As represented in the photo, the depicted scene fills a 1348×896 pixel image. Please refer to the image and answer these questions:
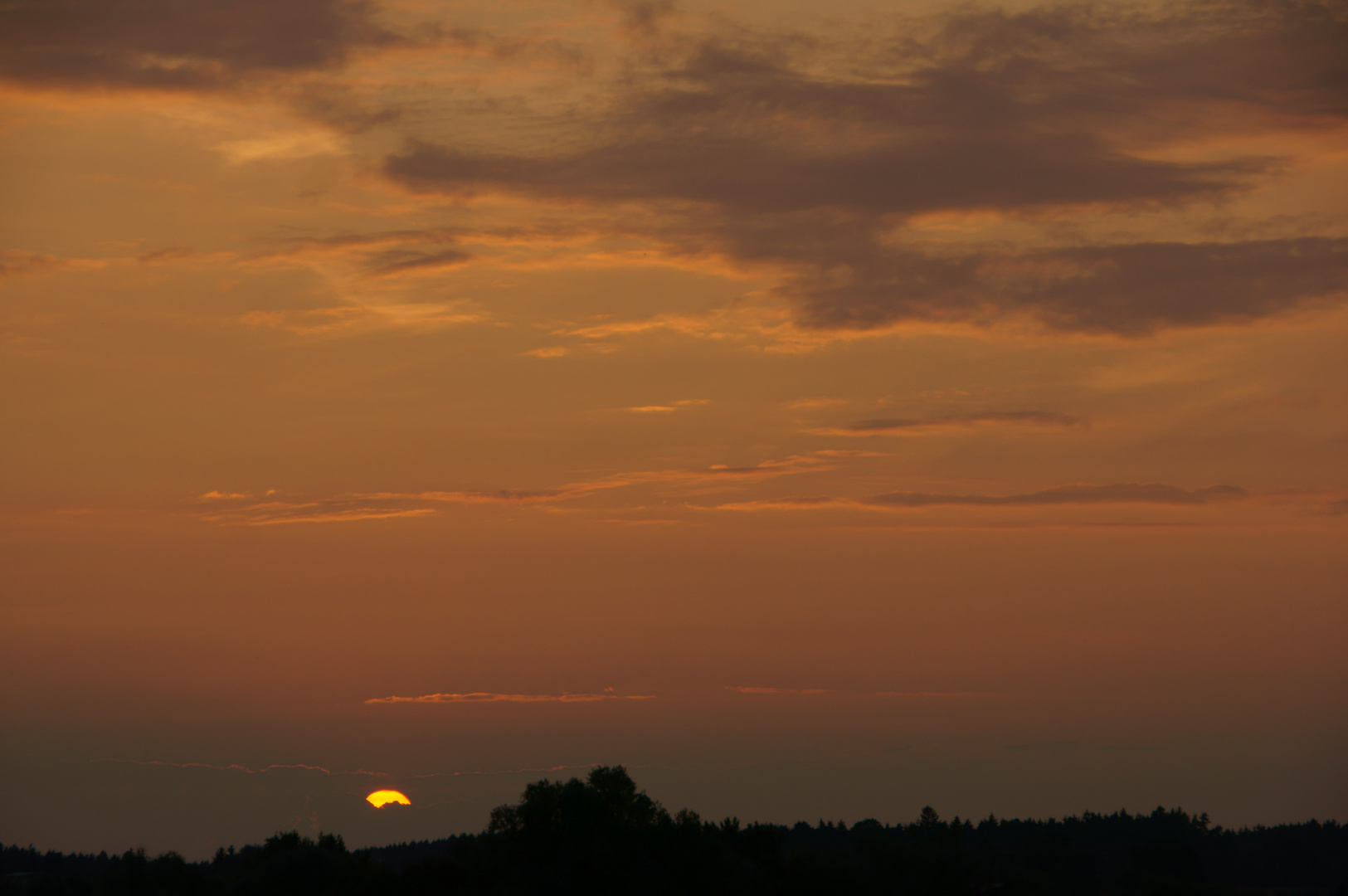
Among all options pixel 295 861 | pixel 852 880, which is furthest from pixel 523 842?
pixel 852 880

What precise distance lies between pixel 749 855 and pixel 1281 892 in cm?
12810

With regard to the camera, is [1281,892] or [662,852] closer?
[662,852]

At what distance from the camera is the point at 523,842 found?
3932 inches

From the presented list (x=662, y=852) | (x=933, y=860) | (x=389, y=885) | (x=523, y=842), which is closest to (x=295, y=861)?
(x=389, y=885)

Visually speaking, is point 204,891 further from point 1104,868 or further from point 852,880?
point 1104,868

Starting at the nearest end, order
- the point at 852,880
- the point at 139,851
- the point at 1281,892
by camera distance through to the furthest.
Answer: the point at 852,880 → the point at 139,851 → the point at 1281,892

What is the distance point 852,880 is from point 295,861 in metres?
41.9

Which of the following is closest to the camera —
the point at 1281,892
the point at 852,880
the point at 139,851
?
the point at 852,880

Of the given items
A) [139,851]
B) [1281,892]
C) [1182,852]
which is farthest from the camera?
[1281,892]

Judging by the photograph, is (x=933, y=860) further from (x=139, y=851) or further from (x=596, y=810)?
(x=139, y=851)

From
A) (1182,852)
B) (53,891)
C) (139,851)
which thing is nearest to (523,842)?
(139,851)

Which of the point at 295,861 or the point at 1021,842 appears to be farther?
the point at 1021,842

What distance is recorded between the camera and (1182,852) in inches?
7274

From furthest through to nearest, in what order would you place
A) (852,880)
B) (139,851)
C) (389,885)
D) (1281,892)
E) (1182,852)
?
(1281,892)
(1182,852)
(139,851)
(852,880)
(389,885)
